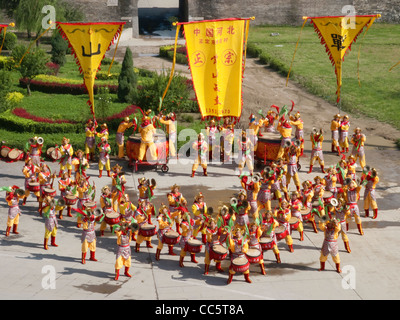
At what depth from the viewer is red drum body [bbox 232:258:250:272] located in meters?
17.7

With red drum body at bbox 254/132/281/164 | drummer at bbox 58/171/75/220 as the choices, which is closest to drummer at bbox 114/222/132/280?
drummer at bbox 58/171/75/220

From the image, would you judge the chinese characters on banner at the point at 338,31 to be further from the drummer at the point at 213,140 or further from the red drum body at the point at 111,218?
the red drum body at the point at 111,218

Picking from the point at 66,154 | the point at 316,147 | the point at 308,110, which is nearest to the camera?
the point at 66,154

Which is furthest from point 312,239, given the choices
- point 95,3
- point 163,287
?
point 95,3

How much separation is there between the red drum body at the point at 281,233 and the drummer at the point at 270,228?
0.27 metres

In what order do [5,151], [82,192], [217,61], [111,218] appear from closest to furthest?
[217,61]
[111,218]
[82,192]
[5,151]

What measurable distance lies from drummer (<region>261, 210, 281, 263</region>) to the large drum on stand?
782 centimetres

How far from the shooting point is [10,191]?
792 inches

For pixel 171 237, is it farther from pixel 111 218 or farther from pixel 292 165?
pixel 292 165

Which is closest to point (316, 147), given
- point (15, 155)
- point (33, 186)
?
point (33, 186)

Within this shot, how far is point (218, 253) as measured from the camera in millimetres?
18047

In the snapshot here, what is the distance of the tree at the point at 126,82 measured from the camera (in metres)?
34.3

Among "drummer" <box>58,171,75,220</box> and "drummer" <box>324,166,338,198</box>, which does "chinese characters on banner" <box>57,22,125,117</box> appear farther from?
"drummer" <box>324,166,338,198</box>

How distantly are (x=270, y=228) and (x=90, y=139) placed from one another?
33.2 feet
